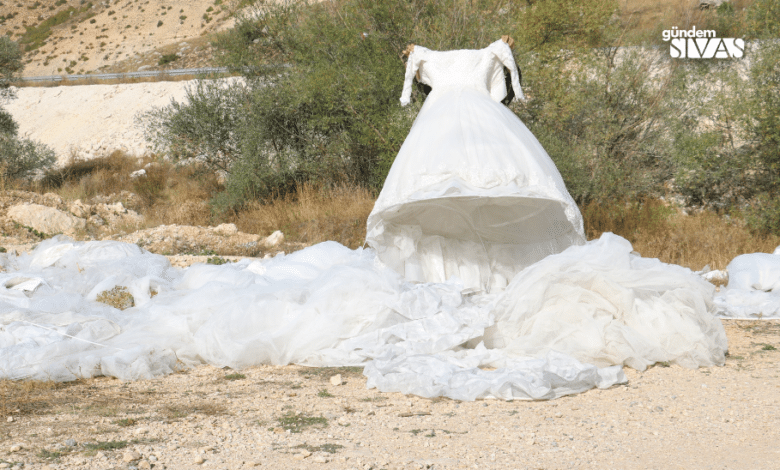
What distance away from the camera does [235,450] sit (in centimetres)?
286

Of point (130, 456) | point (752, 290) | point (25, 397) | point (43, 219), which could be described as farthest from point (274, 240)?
point (130, 456)

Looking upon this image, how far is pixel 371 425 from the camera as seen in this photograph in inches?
127

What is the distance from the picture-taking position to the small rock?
2.70 m

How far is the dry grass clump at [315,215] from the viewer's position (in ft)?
32.9

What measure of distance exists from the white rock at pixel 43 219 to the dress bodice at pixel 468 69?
7609mm

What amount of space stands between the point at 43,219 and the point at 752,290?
34.3ft

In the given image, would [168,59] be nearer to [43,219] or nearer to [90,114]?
[90,114]

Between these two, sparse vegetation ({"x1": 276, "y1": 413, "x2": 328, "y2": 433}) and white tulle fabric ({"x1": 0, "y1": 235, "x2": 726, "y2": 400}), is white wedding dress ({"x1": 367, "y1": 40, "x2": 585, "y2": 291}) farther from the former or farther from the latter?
sparse vegetation ({"x1": 276, "y1": 413, "x2": 328, "y2": 433})

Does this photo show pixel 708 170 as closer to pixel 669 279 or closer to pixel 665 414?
pixel 669 279

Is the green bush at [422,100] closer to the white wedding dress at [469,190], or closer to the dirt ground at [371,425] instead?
the white wedding dress at [469,190]

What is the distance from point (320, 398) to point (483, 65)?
3408 millimetres

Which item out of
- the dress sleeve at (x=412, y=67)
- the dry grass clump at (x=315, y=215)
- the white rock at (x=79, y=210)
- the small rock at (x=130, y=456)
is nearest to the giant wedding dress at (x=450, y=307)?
the dress sleeve at (x=412, y=67)

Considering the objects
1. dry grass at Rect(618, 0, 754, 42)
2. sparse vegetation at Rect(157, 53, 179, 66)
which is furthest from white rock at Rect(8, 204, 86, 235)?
sparse vegetation at Rect(157, 53, 179, 66)

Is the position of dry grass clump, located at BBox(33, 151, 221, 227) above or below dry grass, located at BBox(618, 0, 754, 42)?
below
